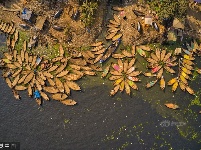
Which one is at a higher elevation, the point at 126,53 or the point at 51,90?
the point at 126,53

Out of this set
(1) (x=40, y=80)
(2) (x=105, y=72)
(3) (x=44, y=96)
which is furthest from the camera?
(2) (x=105, y=72)

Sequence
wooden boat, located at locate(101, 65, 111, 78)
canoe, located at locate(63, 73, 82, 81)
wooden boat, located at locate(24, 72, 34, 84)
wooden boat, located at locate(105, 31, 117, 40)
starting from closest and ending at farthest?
wooden boat, located at locate(24, 72, 34, 84) → canoe, located at locate(63, 73, 82, 81) → wooden boat, located at locate(101, 65, 111, 78) → wooden boat, located at locate(105, 31, 117, 40)

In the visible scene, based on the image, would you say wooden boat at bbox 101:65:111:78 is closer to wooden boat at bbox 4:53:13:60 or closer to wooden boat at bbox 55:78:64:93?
wooden boat at bbox 55:78:64:93

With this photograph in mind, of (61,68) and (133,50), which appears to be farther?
(133,50)

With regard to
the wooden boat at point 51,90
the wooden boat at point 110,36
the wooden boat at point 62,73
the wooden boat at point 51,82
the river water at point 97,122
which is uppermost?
the wooden boat at point 110,36

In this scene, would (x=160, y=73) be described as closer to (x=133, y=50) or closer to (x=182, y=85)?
(x=182, y=85)

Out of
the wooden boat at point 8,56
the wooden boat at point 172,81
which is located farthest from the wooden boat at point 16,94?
the wooden boat at point 172,81

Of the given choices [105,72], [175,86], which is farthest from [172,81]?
[105,72]

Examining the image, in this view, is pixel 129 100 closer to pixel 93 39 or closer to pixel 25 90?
pixel 93 39

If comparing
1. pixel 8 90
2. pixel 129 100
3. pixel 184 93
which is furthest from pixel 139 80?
pixel 8 90

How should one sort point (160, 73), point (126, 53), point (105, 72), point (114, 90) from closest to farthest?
point (114, 90), point (105, 72), point (160, 73), point (126, 53)

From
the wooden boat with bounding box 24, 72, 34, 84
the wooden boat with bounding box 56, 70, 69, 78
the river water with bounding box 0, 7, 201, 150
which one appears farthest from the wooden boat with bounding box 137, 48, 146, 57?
the wooden boat with bounding box 24, 72, 34, 84

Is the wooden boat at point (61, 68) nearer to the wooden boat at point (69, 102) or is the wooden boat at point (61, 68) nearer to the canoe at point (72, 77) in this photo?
the canoe at point (72, 77)
